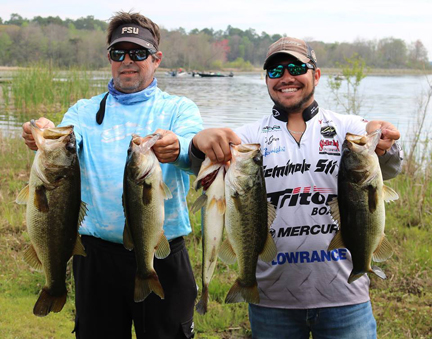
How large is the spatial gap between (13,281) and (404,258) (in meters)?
5.13

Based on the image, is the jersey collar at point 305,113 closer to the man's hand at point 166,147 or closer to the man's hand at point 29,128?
the man's hand at point 166,147

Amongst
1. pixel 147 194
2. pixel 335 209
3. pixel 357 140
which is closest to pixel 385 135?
pixel 357 140

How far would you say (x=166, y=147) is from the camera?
2.90 meters

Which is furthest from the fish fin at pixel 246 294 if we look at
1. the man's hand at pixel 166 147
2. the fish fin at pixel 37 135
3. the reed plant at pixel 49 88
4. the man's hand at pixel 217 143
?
the reed plant at pixel 49 88

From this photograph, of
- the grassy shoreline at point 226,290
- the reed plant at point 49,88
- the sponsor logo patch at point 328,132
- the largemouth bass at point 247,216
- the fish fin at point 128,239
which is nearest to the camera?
the largemouth bass at point 247,216

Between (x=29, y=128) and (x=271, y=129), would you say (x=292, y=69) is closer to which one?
(x=271, y=129)

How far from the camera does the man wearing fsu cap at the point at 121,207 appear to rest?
11.4ft

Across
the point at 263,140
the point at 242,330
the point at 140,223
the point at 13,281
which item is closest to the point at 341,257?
the point at 263,140

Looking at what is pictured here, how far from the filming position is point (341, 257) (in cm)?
311

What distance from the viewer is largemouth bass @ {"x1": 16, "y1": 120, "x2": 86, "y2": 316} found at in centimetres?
288

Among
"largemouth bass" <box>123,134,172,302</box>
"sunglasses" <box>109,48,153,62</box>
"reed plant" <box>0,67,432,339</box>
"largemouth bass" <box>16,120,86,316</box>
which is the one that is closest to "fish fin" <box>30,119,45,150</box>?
"largemouth bass" <box>16,120,86,316</box>

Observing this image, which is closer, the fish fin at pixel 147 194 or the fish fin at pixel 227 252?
the fish fin at pixel 147 194

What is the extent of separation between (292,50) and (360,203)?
1186 mm

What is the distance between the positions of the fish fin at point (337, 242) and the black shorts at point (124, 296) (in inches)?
47.6
